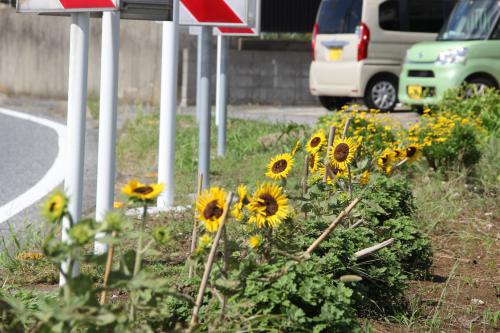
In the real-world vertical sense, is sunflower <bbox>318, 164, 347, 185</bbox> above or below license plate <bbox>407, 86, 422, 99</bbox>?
above

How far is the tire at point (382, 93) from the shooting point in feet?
55.3

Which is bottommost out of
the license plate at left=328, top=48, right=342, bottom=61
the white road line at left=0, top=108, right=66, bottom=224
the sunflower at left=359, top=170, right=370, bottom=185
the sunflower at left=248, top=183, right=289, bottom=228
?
the white road line at left=0, top=108, right=66, bottom=224

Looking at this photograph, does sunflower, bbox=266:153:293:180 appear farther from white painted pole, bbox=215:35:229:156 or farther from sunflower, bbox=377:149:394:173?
white painted pole, bbox=215:35:229:156

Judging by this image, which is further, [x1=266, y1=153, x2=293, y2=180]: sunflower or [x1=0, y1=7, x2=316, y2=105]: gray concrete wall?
[x1=0, y1=7, x2=316, y2=105]: gray concrete wall

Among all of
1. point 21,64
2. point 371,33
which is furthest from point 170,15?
point 21,64

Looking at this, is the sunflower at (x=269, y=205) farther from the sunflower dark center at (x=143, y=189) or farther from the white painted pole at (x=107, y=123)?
the white painted pole at (x=107, y=123)

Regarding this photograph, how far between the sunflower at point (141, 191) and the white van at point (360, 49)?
1411cm

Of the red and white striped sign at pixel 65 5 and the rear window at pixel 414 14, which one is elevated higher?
the rear window at pixel 414 14

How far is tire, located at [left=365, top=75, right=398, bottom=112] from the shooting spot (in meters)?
16.9

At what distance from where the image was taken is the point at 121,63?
18.6 meters

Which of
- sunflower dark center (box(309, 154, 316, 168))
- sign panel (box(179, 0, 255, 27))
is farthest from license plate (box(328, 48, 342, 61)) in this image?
sunflower dark center (box(309, 154, 316, 168))

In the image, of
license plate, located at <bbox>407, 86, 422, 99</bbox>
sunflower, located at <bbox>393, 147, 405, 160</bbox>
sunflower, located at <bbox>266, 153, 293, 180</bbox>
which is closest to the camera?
sunflower, located at <bbox>266, 153, 293, 180</bbox>

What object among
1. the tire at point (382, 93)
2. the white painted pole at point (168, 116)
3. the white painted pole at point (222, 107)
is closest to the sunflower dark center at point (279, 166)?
the white painted pole at point (168, 116)

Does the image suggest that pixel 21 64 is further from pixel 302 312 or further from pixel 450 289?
pixel 302 312
